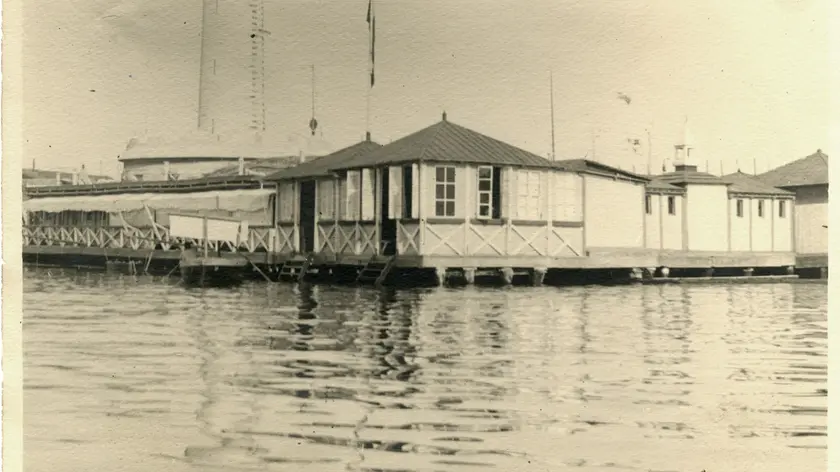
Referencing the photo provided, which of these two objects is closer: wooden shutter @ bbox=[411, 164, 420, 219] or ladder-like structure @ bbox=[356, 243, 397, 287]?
ladder-like structure @ bbox=[356, 243, 397, 287]

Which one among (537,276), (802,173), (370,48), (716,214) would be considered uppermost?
(370,48)

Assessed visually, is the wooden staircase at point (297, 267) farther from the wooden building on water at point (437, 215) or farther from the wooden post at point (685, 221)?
the wooden post at point (685, 221)

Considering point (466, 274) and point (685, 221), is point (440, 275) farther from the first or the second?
point (685, 221)

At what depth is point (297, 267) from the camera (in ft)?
45.0

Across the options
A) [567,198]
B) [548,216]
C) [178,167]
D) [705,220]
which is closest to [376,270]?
[548,216]

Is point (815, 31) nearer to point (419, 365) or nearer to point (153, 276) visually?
point (419, 365)

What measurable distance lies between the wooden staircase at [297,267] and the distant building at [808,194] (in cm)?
618

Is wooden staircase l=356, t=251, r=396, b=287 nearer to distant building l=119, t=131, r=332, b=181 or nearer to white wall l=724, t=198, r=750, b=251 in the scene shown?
distant building l=119, t=131, r=332, b=181


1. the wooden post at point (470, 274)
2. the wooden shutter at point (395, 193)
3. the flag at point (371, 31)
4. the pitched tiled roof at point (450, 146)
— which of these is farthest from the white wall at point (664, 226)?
the flag at point (371, 31)

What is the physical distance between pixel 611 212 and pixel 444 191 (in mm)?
2584

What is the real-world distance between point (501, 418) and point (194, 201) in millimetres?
9275

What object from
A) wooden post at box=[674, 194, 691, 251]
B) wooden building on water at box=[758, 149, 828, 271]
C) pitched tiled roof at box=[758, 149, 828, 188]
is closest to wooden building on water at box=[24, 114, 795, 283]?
wooden post at box=[674, 194, 691, 251]

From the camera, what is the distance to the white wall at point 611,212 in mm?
12248

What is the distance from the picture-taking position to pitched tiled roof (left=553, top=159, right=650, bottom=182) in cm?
859
